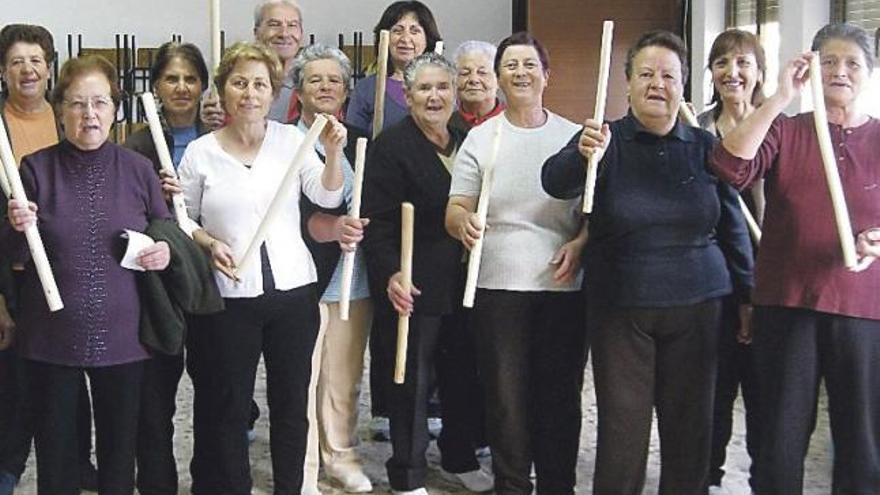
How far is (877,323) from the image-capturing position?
231cm

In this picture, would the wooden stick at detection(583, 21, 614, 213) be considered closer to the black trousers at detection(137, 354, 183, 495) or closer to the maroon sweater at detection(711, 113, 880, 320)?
the maroon sweater at detection(711, 113, 880, 320)

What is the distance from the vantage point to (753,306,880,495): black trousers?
232 centimetres

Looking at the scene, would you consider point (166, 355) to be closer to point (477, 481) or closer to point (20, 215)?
point (20, 215)

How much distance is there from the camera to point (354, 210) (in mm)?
2684

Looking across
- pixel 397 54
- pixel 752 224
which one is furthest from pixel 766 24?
pixel 752 224

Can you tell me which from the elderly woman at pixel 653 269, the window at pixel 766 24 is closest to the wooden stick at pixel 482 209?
the elderly woman at pixel 653 269

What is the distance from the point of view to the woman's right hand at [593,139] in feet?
7.72

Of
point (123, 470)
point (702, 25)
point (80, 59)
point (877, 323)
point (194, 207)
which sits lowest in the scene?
point (123, 470)

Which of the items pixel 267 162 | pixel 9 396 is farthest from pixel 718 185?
pixel 9 396

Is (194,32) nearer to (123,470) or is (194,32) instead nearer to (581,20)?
(581,20)

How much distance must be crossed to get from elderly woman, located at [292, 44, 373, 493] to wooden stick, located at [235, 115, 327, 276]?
28cm

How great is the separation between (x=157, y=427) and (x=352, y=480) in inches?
26.8

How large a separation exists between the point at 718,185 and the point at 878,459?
2.31 feet

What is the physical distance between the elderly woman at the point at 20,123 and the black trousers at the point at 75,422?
408 millimetres
